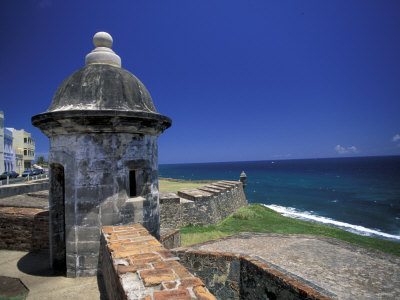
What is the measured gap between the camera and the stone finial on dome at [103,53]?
14.1 ft

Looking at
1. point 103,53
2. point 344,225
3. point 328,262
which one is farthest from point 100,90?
point 344,225

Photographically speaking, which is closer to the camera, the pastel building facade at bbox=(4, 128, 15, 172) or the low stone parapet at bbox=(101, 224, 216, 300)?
the low stone parapet at bbox=(101, 224, 216, 300)

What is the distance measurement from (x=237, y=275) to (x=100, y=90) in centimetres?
541

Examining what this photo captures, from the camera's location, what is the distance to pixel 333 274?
679 cm

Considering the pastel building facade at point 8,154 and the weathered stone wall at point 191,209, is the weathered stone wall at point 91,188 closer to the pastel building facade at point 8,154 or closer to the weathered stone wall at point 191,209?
the weathered stone wall at point 191,209

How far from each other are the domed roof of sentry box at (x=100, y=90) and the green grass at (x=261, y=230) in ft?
31.7

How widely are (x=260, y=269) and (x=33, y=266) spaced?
467cm

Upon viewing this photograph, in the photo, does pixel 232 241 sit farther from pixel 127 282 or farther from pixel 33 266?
pixel 127 282

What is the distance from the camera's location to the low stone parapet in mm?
1715

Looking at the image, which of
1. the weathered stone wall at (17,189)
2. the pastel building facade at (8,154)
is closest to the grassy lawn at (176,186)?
the weathered stone wall at (17,189)

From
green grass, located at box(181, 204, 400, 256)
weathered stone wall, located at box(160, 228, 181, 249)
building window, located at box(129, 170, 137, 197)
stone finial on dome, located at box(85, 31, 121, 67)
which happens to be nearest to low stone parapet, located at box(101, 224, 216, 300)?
building window, located at box(129, 170, 137, 197)

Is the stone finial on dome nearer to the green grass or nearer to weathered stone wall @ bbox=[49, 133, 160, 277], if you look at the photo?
weathered stone wall @ bbox=[49, 133, 160, 277]

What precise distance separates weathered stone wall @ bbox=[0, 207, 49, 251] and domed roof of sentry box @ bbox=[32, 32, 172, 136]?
2576mm

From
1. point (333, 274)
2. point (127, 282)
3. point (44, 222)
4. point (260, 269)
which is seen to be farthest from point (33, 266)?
point (333, 274)
